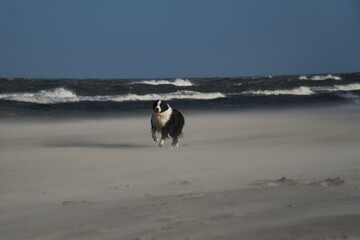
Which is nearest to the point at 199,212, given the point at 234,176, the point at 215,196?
the point at 215,196

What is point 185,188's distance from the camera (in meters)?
4.84

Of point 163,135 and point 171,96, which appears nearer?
point 163,135

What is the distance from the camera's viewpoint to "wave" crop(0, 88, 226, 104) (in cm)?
2392

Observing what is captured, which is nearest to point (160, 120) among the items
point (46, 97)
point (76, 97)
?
point (46, 97)

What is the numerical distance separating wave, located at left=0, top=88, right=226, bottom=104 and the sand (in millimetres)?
14518

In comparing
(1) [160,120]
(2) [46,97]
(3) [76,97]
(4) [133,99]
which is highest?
(1) [160,120]

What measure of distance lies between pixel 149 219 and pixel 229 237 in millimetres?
673

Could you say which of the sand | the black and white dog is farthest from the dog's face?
the sand

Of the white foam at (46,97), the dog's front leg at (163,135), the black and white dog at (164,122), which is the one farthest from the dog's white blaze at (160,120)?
the white foam at (46,97)

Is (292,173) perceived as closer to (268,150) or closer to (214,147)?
(268,150)

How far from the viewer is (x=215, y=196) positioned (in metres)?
Answer: 4.25

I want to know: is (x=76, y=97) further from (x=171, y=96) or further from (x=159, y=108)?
(x=159, y=108)

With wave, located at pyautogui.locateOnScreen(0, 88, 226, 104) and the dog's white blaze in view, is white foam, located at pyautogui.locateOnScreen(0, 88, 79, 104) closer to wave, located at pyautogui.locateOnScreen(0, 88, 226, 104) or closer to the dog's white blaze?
wave, located at pyautogui.locateOnScreen(0, 88, 226, 104)

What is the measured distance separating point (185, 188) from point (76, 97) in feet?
72.9
